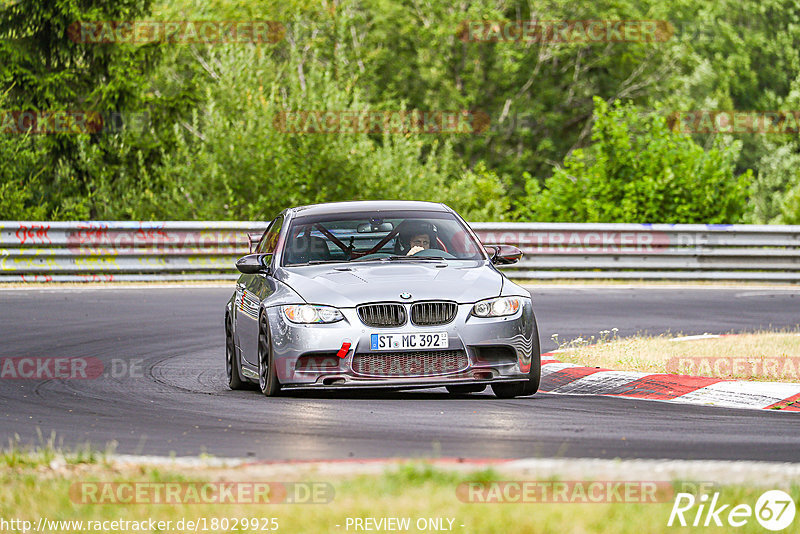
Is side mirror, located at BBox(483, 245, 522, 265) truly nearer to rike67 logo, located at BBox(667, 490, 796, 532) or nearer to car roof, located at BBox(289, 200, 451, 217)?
car roof, located at BBox(289, 200, 451, 217)

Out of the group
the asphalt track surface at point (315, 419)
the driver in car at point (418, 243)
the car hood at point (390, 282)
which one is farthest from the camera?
the driver in car at point (418, 243)

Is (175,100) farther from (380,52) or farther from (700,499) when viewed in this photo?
(700,499)

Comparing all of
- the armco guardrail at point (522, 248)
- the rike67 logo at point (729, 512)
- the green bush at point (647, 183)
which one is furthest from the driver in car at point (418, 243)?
the green bush at point (647, 183)

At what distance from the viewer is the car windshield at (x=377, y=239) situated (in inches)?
420

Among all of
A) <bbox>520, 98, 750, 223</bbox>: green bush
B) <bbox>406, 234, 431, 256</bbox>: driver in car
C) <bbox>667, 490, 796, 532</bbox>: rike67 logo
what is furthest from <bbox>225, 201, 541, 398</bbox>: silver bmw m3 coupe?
<bbox>520, 98, 750, 223</bbox>: green bush

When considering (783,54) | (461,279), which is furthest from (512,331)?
(783,54)

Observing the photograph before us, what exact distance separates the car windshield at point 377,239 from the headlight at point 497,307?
103 cm

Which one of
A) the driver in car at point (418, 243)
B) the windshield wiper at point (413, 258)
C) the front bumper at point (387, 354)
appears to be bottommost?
the front bumper at point (387, 354)

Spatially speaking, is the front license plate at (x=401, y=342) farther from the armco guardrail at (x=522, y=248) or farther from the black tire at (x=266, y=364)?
the armco guardrail at (x=522, y=248)

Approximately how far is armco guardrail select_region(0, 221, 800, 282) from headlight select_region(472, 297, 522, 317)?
44.2 feet

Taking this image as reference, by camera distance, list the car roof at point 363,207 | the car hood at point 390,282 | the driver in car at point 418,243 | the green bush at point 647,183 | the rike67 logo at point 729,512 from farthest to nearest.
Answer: the green bush at point 647,183 → the car roof at point 363,207 → the driver in car at point 418,243 → the car hood at point 390,282 → the rike67 logo at point 729,512

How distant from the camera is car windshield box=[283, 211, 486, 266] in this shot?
10672 mm

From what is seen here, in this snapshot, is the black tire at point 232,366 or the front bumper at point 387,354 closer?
the front bumper at point 387,354

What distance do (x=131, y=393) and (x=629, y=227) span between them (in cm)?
1536
